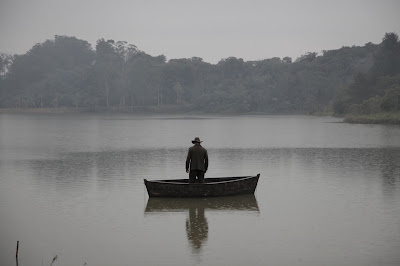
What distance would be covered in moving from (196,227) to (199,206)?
9.05 feet

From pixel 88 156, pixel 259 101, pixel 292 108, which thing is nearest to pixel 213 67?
pixel 259 101

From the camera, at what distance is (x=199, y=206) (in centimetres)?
1755

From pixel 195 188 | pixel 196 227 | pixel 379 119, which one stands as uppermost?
pixel 379 119

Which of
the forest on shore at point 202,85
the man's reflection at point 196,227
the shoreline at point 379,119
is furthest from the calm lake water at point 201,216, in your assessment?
the forest on shore at point 202,85

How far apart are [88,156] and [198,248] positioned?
23.1m

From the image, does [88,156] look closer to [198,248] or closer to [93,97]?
[198,248]

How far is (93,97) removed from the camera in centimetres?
17488

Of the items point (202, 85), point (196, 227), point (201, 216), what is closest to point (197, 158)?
point (201, 216)

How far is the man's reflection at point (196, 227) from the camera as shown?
13.2 meters

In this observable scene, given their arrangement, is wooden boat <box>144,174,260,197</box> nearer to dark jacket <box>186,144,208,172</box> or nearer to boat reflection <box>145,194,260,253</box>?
boat reflection <box>145,194,260,253</box>

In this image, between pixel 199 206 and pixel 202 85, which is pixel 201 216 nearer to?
pixel 199 206

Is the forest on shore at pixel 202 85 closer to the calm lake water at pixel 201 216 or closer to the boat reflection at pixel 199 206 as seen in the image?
the calm lake water at pixel 201 216

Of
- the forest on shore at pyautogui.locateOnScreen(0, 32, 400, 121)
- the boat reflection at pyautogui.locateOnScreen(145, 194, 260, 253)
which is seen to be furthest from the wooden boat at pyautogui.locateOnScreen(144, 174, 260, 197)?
the forest on shore at pyautogui.locateOnScreen(0, 32, 400, 121)

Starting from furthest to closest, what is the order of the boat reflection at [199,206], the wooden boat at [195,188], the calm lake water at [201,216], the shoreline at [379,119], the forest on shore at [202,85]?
the forest on shore at [202,85]
the shoreline at [379,119]
the wooden boat at [195,188]
the boat reflection at [199,206]
the calm lake water at [201,216]
